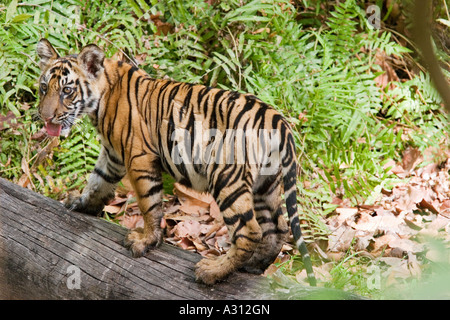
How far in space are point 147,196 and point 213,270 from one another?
725mm

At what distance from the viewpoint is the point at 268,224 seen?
3.55 meters

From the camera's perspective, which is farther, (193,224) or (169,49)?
(169,49)

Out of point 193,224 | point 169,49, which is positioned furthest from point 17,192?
point 169,49

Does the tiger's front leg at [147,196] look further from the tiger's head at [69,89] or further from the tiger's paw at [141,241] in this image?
the tiger's head at [69,89]

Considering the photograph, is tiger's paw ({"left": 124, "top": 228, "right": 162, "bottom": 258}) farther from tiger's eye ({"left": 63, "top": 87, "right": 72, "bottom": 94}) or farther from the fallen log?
tiger's eye ({"left": 63, "top": 87, "right": 72, "bottom": 94})

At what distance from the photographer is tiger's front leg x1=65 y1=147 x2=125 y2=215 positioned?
13.2ft

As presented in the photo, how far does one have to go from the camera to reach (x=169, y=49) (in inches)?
231

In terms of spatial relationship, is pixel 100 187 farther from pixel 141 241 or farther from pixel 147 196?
pixel 141 241

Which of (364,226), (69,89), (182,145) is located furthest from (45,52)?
(364,226)

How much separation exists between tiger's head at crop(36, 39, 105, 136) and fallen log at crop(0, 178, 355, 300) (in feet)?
2.17

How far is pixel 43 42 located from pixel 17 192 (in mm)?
1142

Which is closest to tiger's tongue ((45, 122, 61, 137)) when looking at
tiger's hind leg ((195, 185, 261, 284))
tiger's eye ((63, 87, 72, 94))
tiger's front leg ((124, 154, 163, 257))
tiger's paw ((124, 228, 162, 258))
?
tiger's eye ((63, 87, 72, 94))
